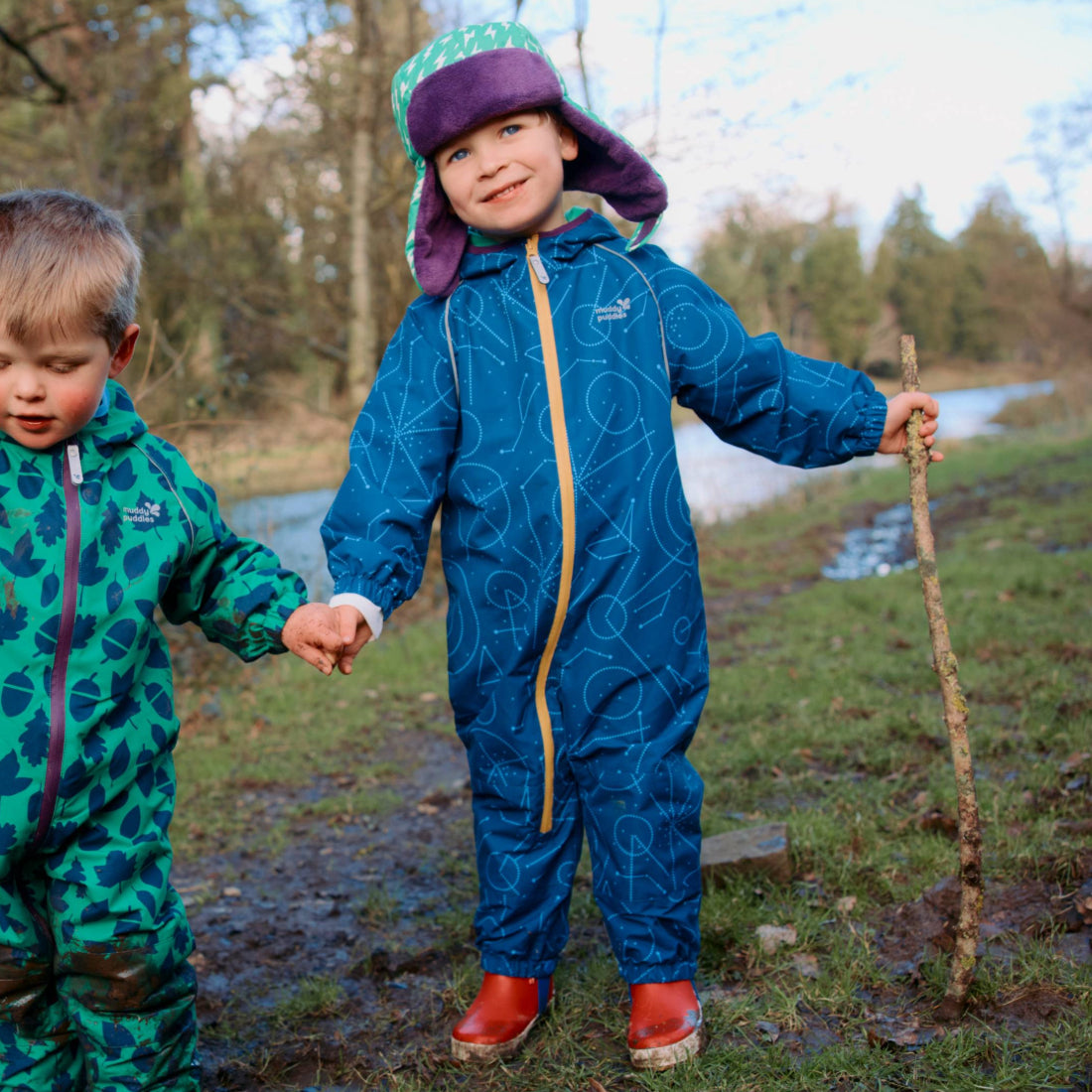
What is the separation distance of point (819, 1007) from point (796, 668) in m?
2.96

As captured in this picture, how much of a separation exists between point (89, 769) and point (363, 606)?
54cm

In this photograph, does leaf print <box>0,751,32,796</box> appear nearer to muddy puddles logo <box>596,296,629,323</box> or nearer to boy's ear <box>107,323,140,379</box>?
boy's ear <box>107,323,140,379</box>

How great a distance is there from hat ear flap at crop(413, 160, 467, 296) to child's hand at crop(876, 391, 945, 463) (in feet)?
3.27

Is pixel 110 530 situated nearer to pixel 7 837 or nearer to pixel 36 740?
pixel 36 740

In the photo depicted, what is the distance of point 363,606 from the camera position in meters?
1.95

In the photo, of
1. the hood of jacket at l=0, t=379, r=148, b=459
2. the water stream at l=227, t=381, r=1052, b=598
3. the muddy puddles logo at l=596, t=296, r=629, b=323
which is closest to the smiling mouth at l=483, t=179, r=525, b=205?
the muddy puddles logo at l=596, t=296, r=629, b=323

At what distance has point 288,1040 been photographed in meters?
2.33

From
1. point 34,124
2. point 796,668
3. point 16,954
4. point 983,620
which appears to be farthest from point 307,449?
point 34,124

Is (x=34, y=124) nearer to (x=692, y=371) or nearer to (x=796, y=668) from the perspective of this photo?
(x=796, y=668)

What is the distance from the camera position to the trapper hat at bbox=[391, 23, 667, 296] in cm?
214

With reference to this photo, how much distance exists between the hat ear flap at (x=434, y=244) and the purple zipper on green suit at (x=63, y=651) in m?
0.88

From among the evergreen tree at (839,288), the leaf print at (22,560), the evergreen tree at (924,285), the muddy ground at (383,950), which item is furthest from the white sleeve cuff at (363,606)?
the evergreen tree at (924,285)

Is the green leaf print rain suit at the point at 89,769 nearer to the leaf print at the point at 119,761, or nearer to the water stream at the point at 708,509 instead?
the leaf print at the point at 119,761

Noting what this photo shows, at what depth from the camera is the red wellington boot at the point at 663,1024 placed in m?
2.04
